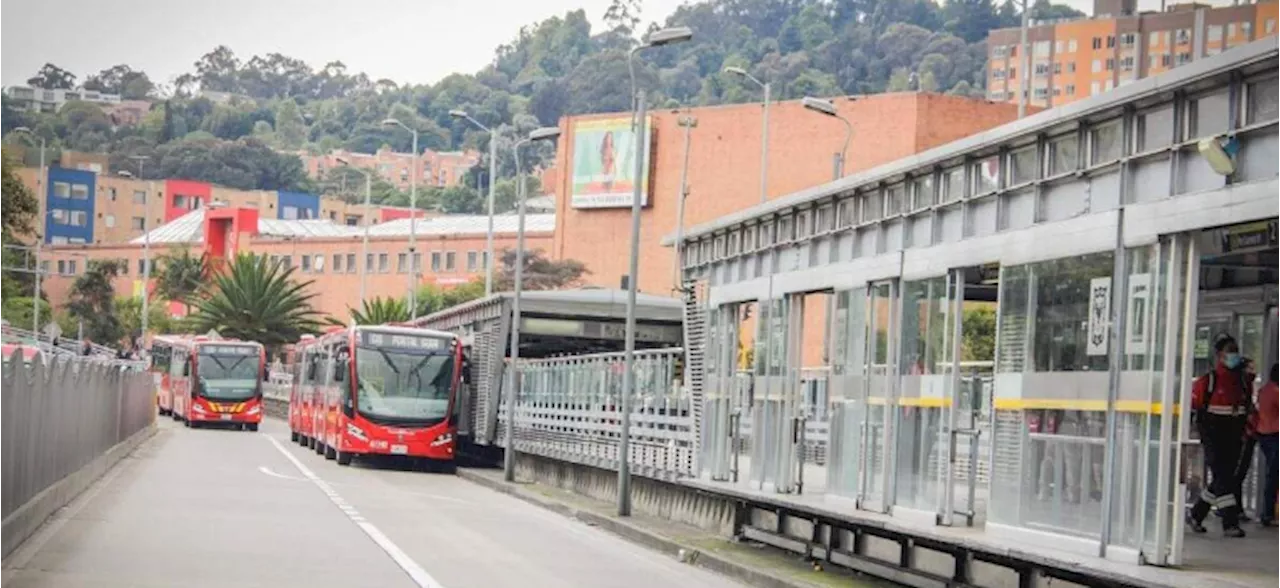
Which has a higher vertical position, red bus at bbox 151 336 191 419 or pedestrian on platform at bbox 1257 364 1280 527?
pedestrian on platform at bbox 1257 364 1280 527

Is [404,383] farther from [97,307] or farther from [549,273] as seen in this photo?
[97,307]

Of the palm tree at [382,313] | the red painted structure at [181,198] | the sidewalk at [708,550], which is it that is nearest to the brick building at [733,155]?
the palm tree at [382,313]

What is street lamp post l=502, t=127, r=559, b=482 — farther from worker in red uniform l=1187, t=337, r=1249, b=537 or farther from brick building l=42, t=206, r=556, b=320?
brick building l=42, t=206, r=556, b=320

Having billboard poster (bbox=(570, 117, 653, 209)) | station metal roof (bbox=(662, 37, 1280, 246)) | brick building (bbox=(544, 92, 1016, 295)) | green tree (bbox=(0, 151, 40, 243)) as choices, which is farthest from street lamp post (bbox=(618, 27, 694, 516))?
billboard poster (bbox=(570, 117, 653, 209))

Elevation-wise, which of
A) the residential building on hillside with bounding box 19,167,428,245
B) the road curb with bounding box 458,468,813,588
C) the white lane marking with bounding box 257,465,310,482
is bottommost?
the white lane marking with bounding box 257,465,310,482

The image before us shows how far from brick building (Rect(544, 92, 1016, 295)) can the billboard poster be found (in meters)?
0.43

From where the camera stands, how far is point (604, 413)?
120 ft

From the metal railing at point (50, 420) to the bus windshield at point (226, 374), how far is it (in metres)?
28.3

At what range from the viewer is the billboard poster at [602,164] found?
11731 cm

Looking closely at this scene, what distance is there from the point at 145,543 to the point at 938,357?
8.21 m

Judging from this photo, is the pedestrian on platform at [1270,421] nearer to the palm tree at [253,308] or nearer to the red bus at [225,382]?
the red bus at [225,382]

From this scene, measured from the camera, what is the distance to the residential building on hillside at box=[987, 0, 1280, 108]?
304ft

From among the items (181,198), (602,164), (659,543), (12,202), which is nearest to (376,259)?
(602,164)

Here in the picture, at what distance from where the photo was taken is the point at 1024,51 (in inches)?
2024
